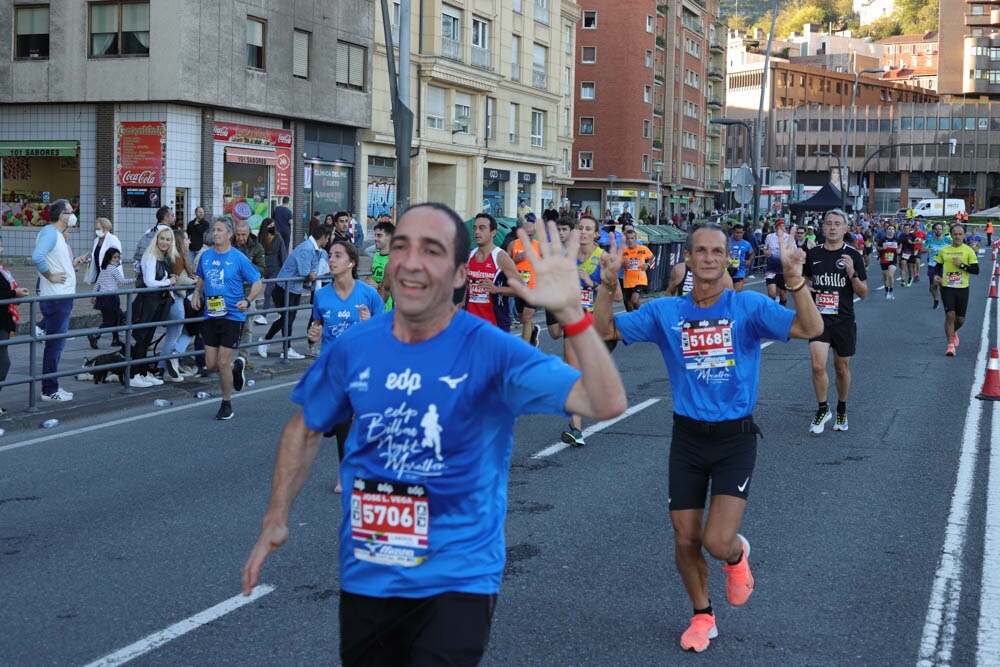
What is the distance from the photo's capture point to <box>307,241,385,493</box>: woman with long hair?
8641 millimetres

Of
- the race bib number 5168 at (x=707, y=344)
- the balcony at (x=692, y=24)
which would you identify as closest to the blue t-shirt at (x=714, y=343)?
the race bib number 5168 at (x=707, y=344)

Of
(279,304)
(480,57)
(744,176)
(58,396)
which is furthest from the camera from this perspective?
(480,57)

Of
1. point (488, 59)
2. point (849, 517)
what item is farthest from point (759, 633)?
point (488, 59)

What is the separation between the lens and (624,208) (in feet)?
255

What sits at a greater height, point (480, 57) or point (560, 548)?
point (480, 57)

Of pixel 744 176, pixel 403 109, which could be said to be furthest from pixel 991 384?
pixel 744 176

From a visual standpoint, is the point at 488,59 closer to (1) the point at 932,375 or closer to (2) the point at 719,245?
(1) the point at 932,375

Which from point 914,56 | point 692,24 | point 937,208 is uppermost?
point 914,56

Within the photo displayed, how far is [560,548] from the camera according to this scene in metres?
6.83

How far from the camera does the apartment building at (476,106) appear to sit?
4097 centimetres

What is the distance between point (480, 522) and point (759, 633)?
279 centimetres

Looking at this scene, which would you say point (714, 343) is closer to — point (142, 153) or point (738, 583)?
point (738, 583)

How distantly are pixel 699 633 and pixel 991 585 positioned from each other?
6.34 feet

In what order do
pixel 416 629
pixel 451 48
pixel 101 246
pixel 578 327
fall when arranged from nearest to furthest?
1. pixel 578 327
2. pixel 416 629
3. pixel 101 246
4. pixel 451 48
